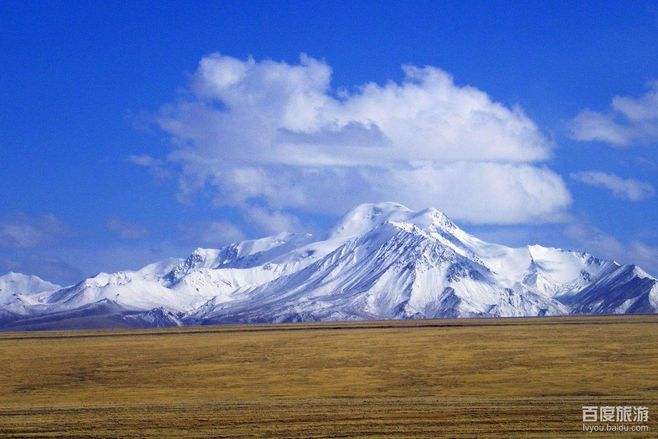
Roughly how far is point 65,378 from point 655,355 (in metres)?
50.7

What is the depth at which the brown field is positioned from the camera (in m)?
44.8

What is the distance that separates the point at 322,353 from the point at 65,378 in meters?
26.4

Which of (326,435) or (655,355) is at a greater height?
(655,355)

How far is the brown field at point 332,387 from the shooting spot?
44.8 m

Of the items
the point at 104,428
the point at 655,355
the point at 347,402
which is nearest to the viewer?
the point at 104,428

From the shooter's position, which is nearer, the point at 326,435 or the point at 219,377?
the point at 326,435

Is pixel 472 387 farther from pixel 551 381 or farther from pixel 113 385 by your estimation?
pixel 113 385

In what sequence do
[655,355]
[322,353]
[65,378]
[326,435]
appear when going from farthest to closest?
[322,353] < [655,355] < [65,378] < [326,435]

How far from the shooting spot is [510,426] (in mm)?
42969

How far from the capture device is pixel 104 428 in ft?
150

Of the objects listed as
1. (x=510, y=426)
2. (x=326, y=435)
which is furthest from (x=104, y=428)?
(x=510, y=426)

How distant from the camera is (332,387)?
208ft

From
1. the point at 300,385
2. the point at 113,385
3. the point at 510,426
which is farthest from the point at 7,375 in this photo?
the point at 510,426

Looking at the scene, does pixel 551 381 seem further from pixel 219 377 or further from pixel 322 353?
pixel 322 353
